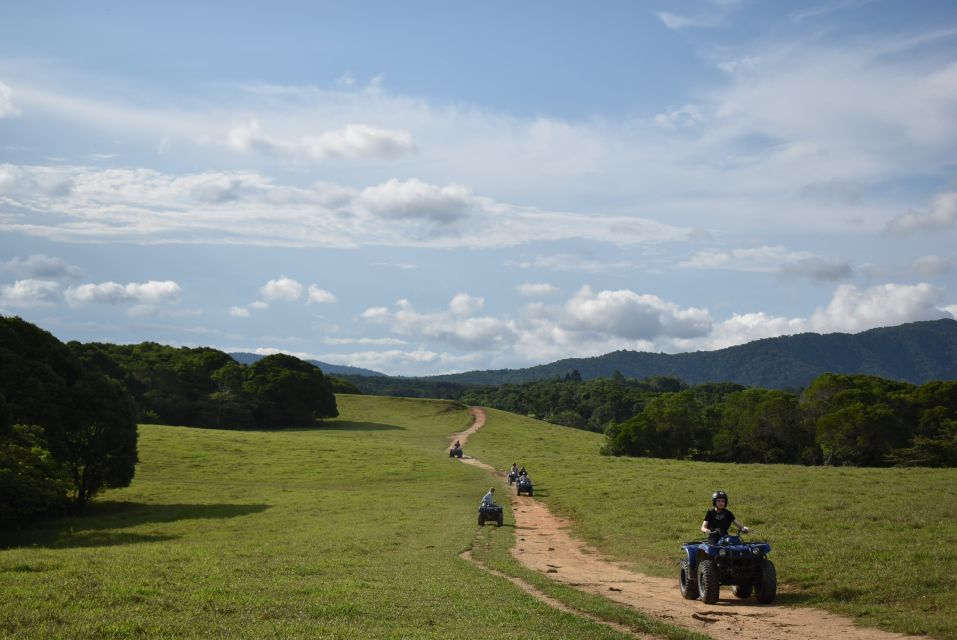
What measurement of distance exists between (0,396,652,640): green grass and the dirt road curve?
2478 millimetres

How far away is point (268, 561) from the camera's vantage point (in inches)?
825

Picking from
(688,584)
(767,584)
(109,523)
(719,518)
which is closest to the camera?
(767,584)

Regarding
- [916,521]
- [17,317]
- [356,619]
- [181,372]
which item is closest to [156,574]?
[356,619]

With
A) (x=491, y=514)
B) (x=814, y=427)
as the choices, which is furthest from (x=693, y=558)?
(x=814, y=427)

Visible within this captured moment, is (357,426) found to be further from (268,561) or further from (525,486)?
(268,561)

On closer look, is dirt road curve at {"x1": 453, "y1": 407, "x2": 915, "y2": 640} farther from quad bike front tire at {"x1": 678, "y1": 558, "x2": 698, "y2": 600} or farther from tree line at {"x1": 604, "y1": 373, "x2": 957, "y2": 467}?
tree line at {"x1": 604, "y1": 373, "x2": 957, "y2": 467}

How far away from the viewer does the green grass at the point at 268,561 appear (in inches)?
491

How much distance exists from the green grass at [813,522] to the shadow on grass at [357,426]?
4270 centimetres

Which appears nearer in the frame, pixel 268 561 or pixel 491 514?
pixel 268 561

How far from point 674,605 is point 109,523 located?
29.7 metres

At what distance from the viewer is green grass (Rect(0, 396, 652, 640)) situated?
12.5 metres

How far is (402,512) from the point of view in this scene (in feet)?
121

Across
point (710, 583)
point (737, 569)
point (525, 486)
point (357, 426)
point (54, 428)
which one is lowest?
point (357, 426)

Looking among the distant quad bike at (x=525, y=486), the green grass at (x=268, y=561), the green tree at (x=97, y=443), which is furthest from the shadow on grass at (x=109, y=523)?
the distant quad bike at (x=525, y=486)
